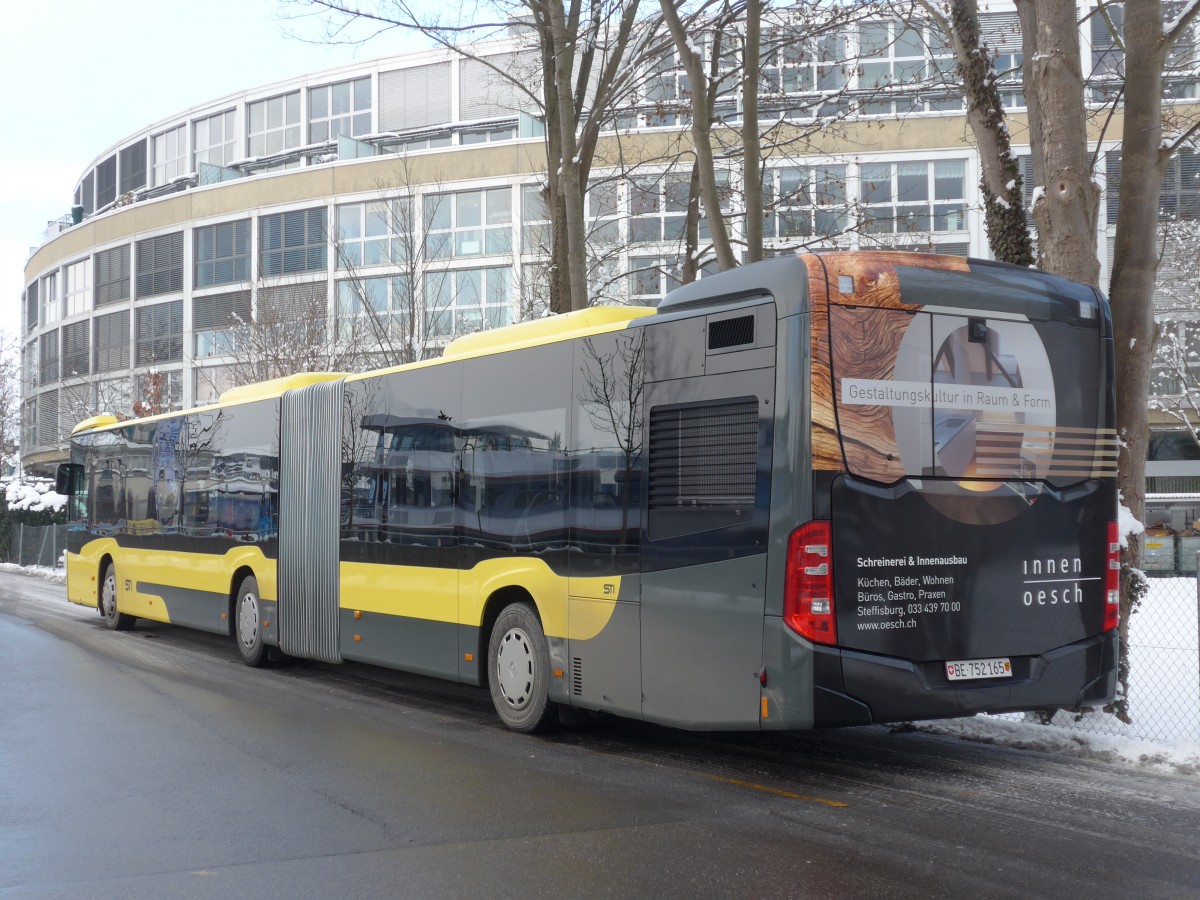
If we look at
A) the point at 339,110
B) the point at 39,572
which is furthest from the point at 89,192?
the point at 39,572

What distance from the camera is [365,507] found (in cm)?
1170

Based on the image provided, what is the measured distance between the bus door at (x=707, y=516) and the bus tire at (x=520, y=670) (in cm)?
132

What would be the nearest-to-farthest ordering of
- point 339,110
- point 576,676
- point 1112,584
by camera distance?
point 1112,584 < point 576,676 < point 339,110

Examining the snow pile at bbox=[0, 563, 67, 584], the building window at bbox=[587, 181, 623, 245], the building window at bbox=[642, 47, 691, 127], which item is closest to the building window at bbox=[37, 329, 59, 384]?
the snow pile at bbox=[0, 563, 67, 584]

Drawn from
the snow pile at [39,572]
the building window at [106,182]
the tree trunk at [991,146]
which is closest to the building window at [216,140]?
the building window at [106,182]

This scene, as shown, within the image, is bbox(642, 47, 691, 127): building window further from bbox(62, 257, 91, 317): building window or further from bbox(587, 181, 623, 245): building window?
bbox(62, 257, 91, 317): building window

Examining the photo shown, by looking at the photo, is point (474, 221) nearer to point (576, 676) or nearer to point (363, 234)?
point (363, 234)

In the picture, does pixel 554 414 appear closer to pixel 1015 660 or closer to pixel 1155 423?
pixel 1015 660

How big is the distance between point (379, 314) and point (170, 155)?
29.1 m

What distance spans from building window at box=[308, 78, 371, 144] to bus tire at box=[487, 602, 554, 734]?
44227mm

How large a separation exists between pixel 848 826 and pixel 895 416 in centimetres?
226

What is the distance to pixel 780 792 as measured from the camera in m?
7.17

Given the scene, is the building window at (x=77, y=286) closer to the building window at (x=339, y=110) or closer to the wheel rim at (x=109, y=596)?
the building window at (x=339, y=110)

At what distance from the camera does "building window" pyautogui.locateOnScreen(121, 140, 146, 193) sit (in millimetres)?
58750
